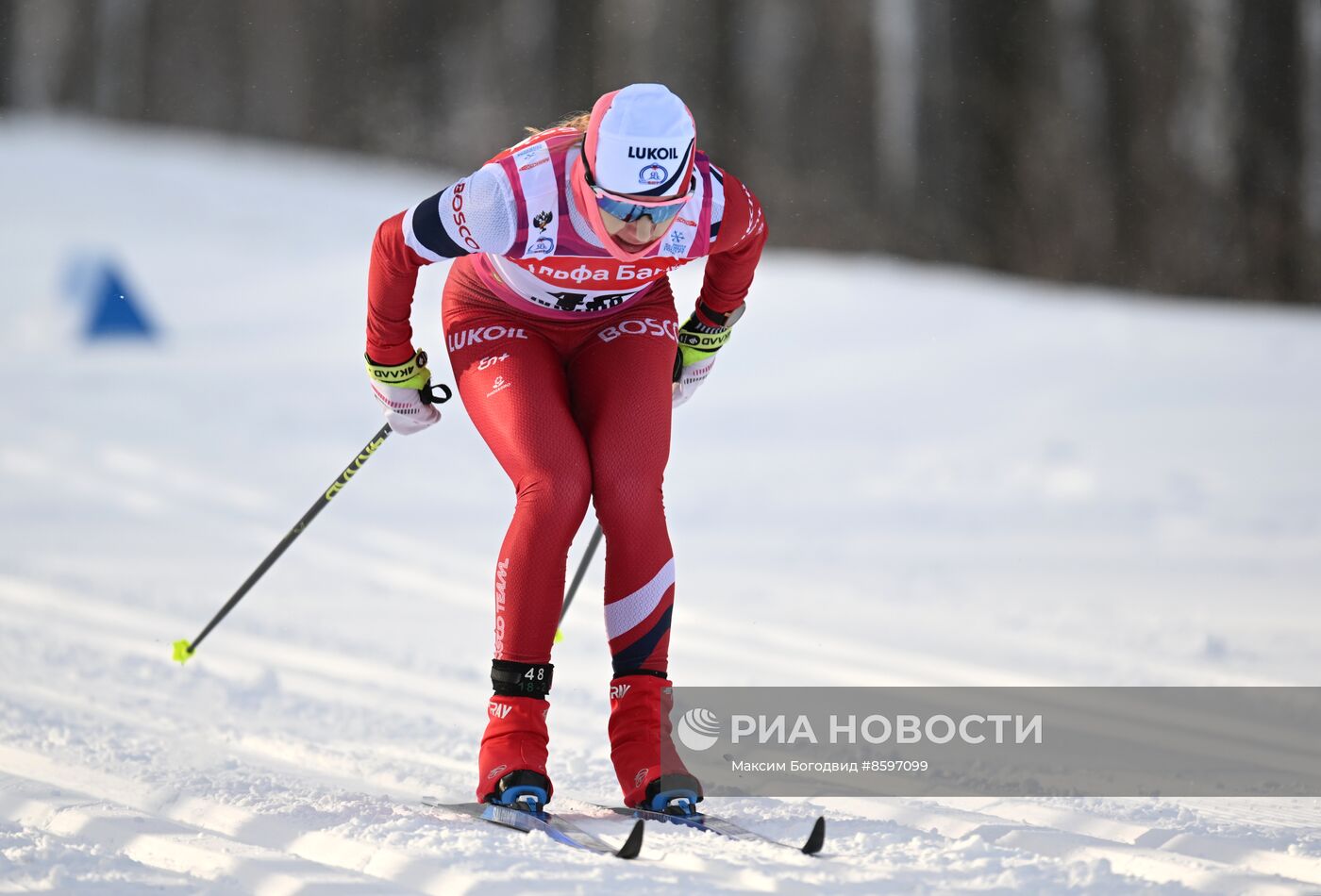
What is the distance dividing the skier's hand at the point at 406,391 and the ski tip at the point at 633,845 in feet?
4.13

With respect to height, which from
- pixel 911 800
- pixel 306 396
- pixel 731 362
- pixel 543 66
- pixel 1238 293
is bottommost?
→ pixel 911 800

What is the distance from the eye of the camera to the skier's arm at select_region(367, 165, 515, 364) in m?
3.45

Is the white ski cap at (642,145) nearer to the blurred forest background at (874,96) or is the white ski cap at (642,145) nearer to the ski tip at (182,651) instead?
the ski tip at (182,651)

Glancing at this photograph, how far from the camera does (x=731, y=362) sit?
1055 centimetres

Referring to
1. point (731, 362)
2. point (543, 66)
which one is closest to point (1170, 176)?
point (731, 362)

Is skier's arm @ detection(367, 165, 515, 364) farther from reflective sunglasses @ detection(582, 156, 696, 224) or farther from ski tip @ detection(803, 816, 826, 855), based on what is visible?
ski tip @ detection(803, 816, 826, 855)

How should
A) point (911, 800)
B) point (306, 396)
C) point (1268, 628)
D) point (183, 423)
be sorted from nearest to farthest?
point (911, 800) < point (1268, 628) < point (183, 423) < point (306, 396)

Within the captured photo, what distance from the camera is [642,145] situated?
3297 mm

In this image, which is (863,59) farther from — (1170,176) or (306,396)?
(306,396)

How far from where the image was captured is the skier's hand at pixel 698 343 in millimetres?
4223

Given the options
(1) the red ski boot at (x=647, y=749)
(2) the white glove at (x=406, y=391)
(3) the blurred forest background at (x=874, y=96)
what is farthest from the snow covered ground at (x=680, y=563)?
(3) the blurred forest background at (x=874, y=96)

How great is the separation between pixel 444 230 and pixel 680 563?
3.76 m

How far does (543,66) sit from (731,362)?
53.5 ft

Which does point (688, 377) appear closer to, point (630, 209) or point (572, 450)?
point (572, 450)
